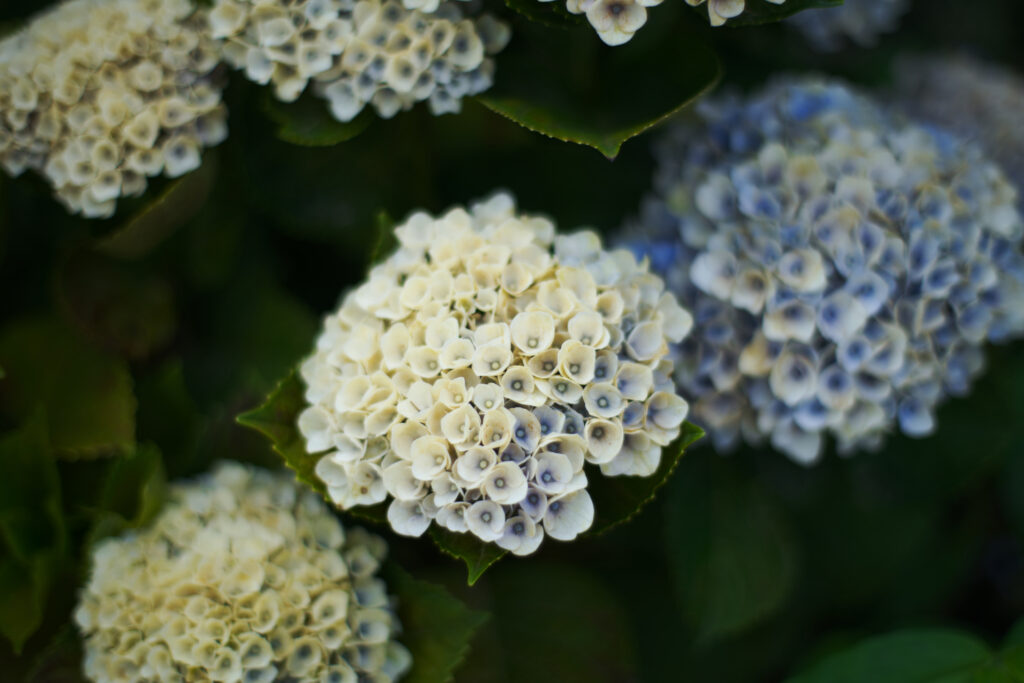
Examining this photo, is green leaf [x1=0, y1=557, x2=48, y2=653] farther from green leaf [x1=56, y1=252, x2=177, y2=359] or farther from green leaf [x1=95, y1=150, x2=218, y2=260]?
green leaf [x1=95, y1=150, x2=218, y2=260]

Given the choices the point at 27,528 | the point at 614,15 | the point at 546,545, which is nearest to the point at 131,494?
the point at 27,528

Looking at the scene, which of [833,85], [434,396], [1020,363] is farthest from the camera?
[1020,363]

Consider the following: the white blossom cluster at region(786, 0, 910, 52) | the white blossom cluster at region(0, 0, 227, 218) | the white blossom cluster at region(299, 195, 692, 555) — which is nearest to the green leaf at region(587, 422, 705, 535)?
the white blossom cluster at region(299, 195, 692, 555)

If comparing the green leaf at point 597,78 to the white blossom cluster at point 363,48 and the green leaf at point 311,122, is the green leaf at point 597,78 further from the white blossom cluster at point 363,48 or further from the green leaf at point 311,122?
the green leaf at point 311,122

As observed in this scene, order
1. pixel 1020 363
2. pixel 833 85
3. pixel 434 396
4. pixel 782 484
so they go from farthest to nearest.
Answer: pixel 1020 363, pixel 782 484, pixel 833 85, pixel 434 396

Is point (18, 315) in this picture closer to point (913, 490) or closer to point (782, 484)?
point (782, 484)

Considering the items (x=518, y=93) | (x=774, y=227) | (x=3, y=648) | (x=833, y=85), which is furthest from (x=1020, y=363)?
(x=3, y=648)

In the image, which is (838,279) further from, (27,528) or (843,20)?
(27,528)

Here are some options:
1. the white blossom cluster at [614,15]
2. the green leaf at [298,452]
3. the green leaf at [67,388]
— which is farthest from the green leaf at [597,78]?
the green leaf at [67,388]
